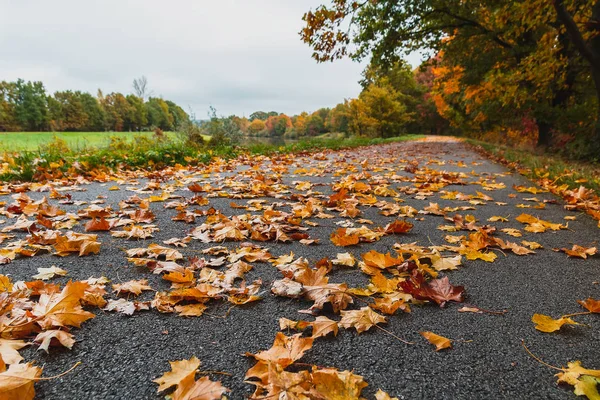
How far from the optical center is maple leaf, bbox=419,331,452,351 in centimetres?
108

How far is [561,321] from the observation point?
1.20 metres

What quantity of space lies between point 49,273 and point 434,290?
191cm

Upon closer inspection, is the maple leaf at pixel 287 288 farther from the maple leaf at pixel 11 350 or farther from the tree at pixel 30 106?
the tree at pixel 30 106

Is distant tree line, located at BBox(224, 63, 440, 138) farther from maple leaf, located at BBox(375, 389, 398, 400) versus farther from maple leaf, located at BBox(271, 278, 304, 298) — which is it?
maple leaf, located at BBox(375, 389, 398, 400)

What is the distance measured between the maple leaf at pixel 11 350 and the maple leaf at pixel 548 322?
1.84m

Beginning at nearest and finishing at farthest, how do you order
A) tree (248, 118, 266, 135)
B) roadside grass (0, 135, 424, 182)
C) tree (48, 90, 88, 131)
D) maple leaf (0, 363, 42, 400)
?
maple leaf (0, 363, 42, 400), roadside grass (0, 135, 424, 182), tree (48, 90, 88, 131), tree (248, 118, 266, 135)

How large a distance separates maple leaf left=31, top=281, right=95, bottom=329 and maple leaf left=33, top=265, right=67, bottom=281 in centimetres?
36

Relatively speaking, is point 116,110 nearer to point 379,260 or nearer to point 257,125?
point 257,125

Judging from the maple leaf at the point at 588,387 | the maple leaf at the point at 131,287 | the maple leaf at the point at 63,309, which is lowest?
the maple leaf at the point at 588,387

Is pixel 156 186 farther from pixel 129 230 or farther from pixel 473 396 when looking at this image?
pixel 473 396

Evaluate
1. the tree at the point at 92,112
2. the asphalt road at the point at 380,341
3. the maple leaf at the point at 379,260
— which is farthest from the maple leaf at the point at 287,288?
→ the tree at the point at 92,112

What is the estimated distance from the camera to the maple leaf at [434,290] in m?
1.38

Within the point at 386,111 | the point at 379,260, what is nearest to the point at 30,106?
the point at 386,111

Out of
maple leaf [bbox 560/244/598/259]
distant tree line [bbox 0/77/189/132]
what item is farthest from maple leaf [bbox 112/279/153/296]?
distant tree line [bbox 0/77/189/132]
